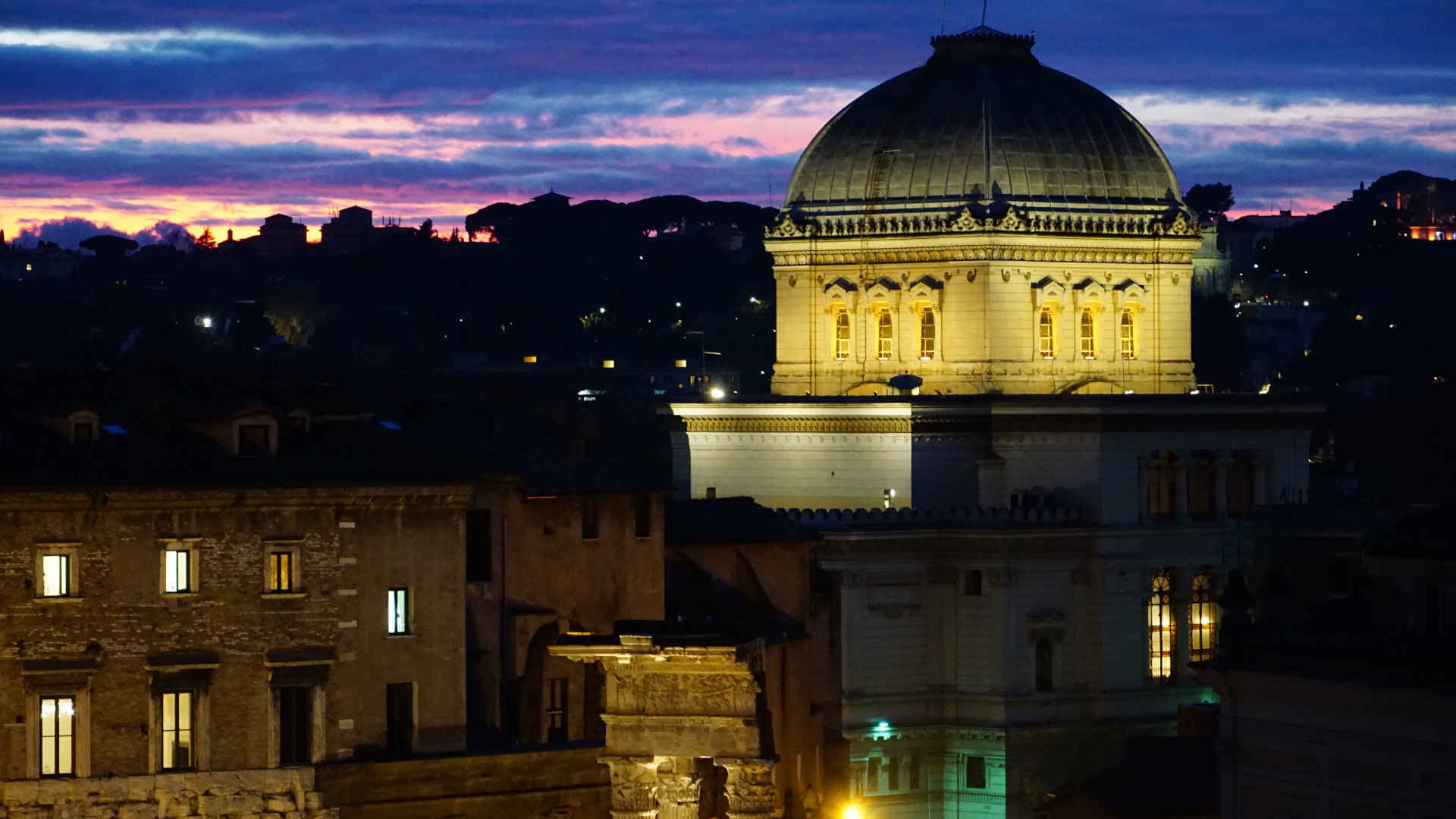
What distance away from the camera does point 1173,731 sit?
103 m

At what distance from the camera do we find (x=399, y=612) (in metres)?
74.7

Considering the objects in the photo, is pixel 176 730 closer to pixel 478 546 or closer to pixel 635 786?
pixel 478 546

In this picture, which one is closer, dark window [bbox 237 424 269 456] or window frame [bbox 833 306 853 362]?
dark window [bbox 237 424 269 456]

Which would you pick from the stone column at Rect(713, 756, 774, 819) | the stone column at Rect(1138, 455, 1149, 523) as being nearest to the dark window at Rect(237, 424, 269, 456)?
the stone column at Rect(713, 756, 774, 819)

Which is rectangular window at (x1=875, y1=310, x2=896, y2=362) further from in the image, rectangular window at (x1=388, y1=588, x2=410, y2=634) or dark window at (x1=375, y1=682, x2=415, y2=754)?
dark window at (x1=375, y1=682, x2=415, y2=754)

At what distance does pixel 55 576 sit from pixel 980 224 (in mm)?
41838

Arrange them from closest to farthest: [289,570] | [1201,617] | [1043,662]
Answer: [289,570]
[1043,662]
[1201,617]

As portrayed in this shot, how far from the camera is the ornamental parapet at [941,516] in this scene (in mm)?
101188

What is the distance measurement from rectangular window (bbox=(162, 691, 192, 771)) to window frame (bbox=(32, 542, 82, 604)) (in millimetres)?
2424

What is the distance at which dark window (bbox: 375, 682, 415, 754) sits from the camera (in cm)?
7400

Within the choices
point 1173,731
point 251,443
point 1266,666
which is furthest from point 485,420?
point 1173,731

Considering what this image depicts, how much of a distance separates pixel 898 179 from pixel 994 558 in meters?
11.6

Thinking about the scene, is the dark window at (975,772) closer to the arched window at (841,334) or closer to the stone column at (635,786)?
the arched window at (841,334)

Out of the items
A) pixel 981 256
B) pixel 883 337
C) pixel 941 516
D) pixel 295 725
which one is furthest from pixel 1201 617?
pixel 295 725
